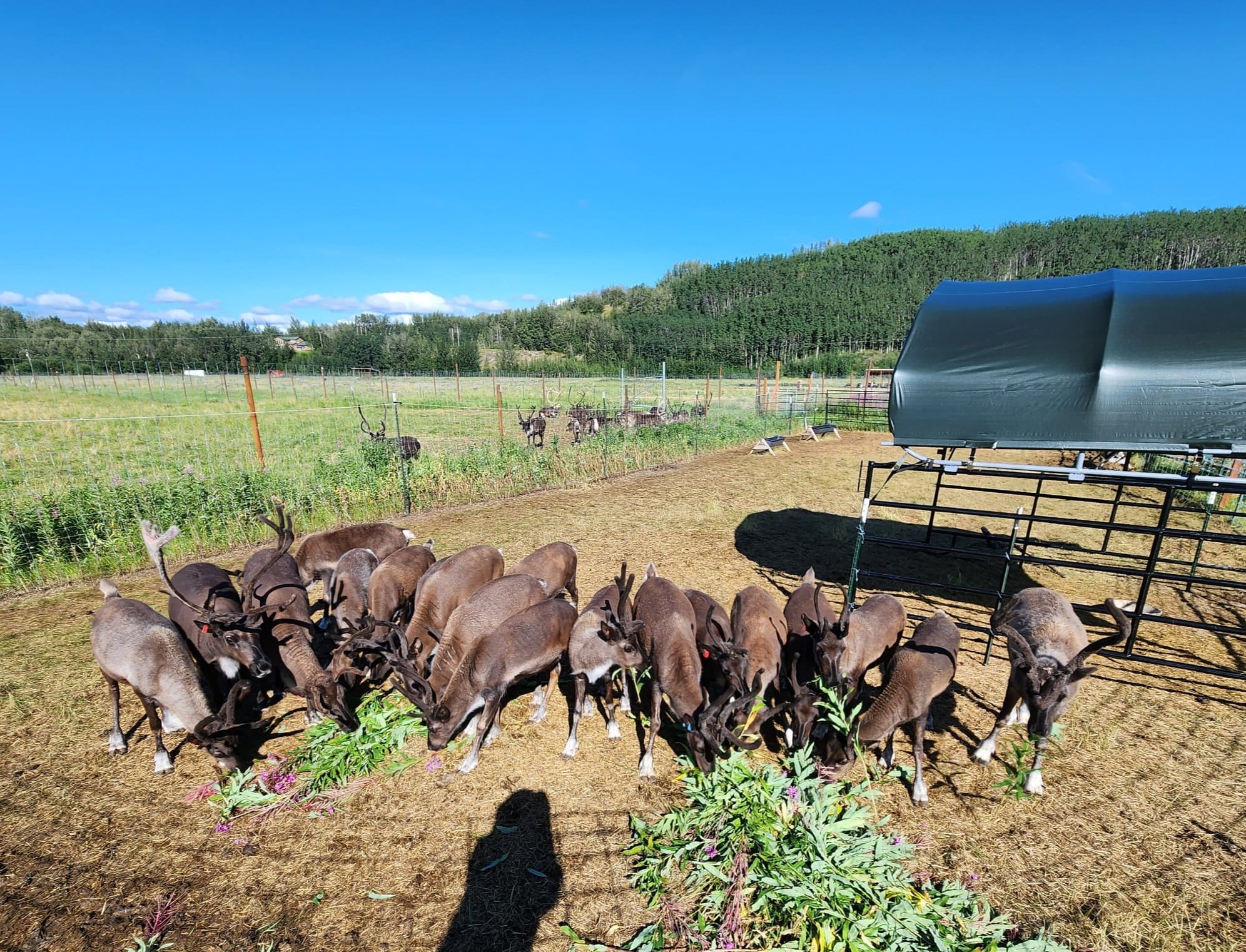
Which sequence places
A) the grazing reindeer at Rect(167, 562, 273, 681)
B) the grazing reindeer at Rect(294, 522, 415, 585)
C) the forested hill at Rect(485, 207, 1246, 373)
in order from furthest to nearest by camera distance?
1. the forested hill at Rect(485, 207, 1246, 373)
2. the grazing reindeer at Rect(294, 522, 415, 585)
3. the grazing reindeer at Rect(167, 562, 273, 681)

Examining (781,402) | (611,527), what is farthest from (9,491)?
(781,402)

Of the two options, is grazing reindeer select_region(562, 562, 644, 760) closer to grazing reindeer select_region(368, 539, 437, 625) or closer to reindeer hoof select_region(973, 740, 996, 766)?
grazing reindeer select_region(368, 539, 437, 625)

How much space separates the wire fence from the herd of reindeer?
136 inches

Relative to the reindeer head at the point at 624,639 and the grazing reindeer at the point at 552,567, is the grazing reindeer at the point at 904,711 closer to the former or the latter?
the reindeer head at the point at 624,639

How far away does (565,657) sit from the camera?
20.5 ft

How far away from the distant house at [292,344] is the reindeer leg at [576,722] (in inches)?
3071

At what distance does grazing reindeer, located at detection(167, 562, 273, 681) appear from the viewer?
5.29 metres

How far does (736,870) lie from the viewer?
3.68m

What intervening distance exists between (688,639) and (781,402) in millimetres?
32808

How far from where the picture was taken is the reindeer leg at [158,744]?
4828mm

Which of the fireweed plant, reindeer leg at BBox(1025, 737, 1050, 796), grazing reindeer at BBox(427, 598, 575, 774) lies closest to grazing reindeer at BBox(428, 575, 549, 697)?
grazing reindeer at BBox(427, 598, 575, 774)

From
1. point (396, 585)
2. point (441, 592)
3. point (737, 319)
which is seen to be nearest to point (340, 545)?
point (396, 585)

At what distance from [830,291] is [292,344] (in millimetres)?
95241

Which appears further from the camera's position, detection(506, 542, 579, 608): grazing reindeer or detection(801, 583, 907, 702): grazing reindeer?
detection(506, 542, 579, 608): grazing reindeer
